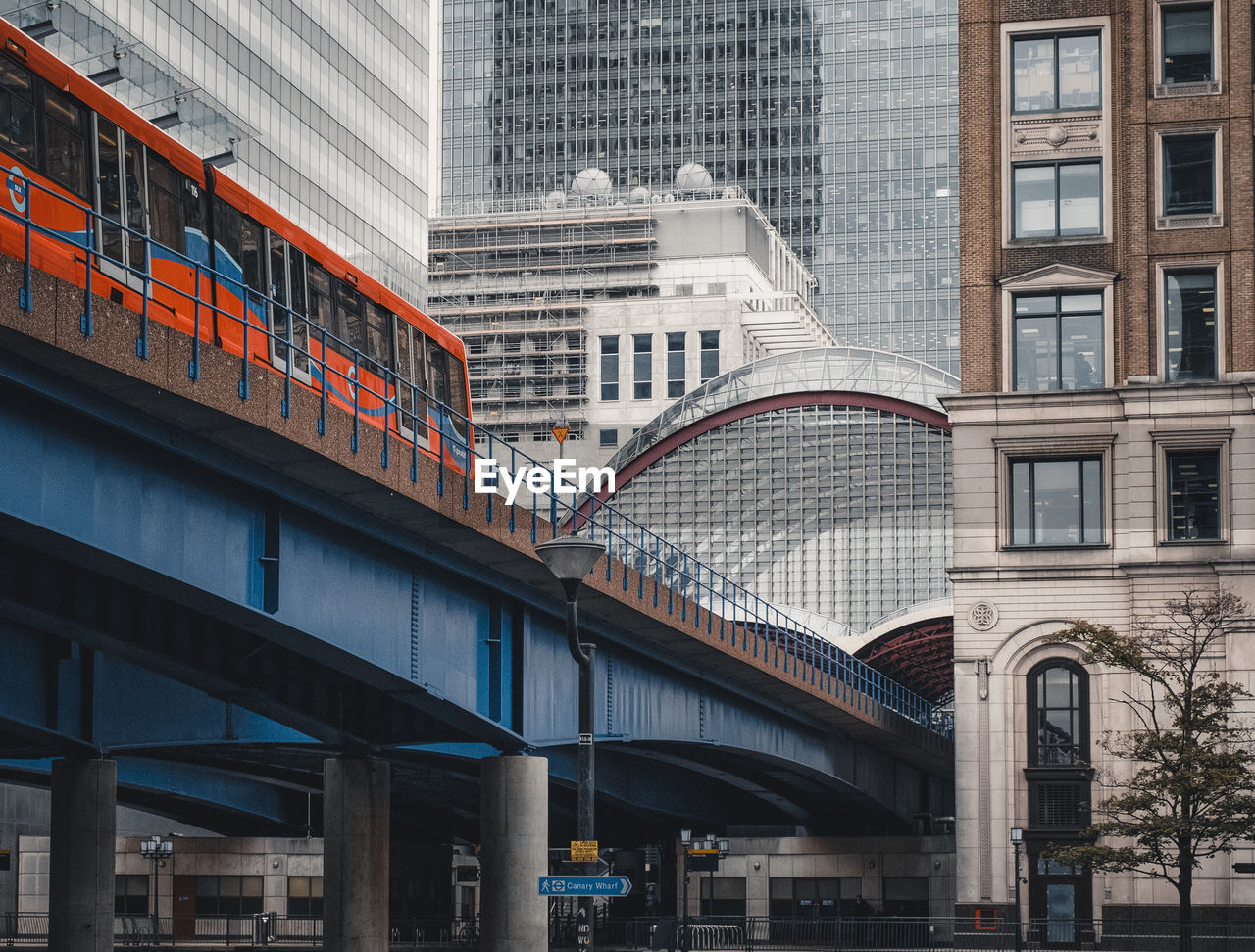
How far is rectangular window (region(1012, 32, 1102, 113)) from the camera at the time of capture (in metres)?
58.7

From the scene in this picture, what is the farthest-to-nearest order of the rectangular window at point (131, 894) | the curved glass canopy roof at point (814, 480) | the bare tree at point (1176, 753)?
the curved glass canopy roof at point (814, 480) < the rectangular window at point (131, 894) < the bare tree at point (1176, 753)

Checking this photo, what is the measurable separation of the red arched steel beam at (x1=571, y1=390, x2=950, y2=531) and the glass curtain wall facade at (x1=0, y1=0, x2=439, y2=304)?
29.1 metres

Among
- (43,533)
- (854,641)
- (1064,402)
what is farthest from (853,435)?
(43,533)

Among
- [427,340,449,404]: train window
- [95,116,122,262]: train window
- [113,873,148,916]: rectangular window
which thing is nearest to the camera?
[95,116,122,262]: train window

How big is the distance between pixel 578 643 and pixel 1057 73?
39.3m

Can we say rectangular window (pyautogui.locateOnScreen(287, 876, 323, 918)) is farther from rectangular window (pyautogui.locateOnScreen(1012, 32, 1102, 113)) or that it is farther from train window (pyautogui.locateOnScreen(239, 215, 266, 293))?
train window (pyautogui.locateOnScreen(239, 215, 266, 293))

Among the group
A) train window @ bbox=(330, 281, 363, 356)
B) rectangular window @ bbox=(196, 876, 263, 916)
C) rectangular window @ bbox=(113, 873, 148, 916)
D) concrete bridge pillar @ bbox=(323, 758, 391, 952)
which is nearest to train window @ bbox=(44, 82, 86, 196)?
train window @ bbox=(330, 281, 363, 356)

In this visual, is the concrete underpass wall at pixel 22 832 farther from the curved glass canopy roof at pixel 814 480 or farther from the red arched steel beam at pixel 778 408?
the curved glass canopy roof at pixel 814 480

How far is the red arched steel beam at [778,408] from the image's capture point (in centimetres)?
9338

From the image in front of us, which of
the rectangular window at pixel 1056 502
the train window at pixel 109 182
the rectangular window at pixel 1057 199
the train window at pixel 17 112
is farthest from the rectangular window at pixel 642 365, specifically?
the train window at pixel 17 112

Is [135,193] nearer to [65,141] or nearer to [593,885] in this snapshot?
[65,141]

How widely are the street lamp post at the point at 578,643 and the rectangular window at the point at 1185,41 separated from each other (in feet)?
125

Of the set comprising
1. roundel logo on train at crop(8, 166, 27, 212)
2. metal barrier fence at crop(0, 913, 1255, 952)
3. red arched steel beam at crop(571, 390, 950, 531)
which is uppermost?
red arched steel beam at crop(571, 390, 950, 531)

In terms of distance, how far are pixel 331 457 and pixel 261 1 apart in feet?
330
